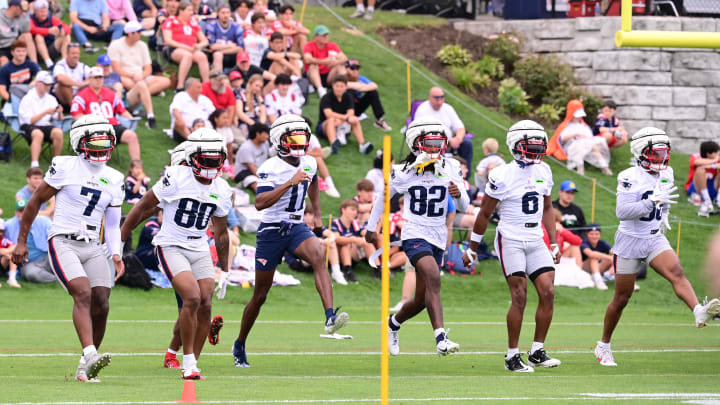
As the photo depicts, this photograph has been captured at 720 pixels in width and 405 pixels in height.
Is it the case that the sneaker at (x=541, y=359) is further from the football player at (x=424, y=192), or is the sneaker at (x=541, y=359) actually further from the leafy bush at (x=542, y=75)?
the leafy bush at (x=542, y=75)

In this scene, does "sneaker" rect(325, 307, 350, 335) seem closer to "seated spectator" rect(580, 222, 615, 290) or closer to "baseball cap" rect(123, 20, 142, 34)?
"seated spectator" rect(580, 222, 615, 290)

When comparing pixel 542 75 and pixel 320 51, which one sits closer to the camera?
pixel 320 51

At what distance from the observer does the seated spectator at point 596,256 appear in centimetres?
1958

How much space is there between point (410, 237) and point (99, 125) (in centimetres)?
327

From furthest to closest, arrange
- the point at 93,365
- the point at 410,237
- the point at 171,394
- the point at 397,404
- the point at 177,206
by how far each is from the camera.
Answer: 1. the point at 410,237
2. the point at 177,206
3. the point at 93,365
4. the point at 171,394
5. the point at 397,404

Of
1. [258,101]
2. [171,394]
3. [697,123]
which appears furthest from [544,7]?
[171,394]

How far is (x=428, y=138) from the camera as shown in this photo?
11406mm

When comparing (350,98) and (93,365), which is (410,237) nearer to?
(93,365)

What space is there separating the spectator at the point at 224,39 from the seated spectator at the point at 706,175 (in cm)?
956

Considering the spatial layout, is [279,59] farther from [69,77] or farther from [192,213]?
[192,213]

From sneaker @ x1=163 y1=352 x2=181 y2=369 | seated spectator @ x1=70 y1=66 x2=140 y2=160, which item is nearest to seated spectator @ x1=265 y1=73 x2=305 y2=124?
seated spectator @ x1=70 y1=66 x2=140 y2=160

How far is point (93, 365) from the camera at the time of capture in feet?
29.8

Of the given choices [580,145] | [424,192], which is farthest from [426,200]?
[580,145]

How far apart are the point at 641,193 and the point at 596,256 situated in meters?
7.91
